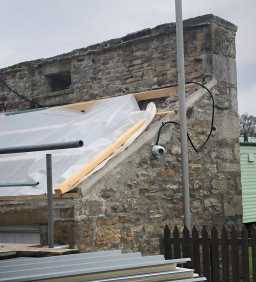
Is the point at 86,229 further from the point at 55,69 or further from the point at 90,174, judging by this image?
the point at 55,69

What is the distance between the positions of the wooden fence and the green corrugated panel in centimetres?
554

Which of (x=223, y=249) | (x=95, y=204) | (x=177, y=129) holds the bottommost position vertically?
(x=223, y=249)

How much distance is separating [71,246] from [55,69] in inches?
255

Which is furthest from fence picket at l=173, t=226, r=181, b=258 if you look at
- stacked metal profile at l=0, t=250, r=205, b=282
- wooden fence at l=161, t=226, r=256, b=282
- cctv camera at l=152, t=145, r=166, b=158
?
stacked metal profile at l=0, t=250, r=205, b=282

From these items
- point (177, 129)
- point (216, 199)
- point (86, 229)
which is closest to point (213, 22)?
point (177, 129)

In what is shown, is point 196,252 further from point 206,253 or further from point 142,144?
point 142,144

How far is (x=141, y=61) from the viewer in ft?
37.1

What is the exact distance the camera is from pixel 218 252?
7531 millimetres

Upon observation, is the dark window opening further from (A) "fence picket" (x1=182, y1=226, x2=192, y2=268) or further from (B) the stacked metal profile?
(B) the stacked metal profile

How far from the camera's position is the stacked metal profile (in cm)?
339

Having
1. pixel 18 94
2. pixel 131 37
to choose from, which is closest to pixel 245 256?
pixel 131 37

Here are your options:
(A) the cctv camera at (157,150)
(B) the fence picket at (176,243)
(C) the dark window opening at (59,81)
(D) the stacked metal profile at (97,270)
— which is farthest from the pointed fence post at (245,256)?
(C) the dark window opening at (59,81)

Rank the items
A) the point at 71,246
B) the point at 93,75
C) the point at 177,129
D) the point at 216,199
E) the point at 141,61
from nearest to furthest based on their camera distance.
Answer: the point at 71,246, the point at 177,129, the point at 216,199, the point at 141,61, the point at 93,75

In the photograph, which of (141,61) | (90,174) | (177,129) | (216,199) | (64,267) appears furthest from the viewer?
(141,61)
